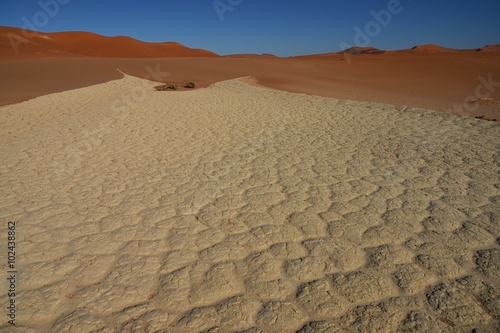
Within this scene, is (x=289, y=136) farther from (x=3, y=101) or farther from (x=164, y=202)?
(x=3, y=101)

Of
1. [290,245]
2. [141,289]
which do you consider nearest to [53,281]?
[141,289]

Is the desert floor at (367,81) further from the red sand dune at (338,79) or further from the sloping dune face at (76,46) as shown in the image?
the sloping dune face at (76,46)

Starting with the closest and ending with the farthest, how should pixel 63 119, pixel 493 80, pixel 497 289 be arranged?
pixel 497 289
pixel 63 119
pixel 493 80

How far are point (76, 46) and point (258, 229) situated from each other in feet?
147

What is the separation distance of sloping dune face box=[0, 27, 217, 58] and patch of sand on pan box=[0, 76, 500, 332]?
1123 inches

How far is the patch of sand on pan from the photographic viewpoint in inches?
68.0

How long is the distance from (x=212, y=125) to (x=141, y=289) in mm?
4290

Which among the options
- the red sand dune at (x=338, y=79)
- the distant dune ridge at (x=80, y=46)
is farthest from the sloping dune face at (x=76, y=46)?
the red sand dune at (x=338, y=79)

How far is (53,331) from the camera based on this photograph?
5.29ft

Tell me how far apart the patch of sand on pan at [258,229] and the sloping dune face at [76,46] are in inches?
1123

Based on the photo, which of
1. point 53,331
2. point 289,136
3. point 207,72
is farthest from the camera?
point 207,72

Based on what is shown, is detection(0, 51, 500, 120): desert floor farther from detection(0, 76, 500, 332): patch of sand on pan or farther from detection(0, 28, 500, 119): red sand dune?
detection(0, 76, 500, 332): patch of sand on pan

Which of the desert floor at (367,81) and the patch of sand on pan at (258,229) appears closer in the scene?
the patch of sand on pan at (258,229)

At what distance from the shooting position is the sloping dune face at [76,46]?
2760 cm
